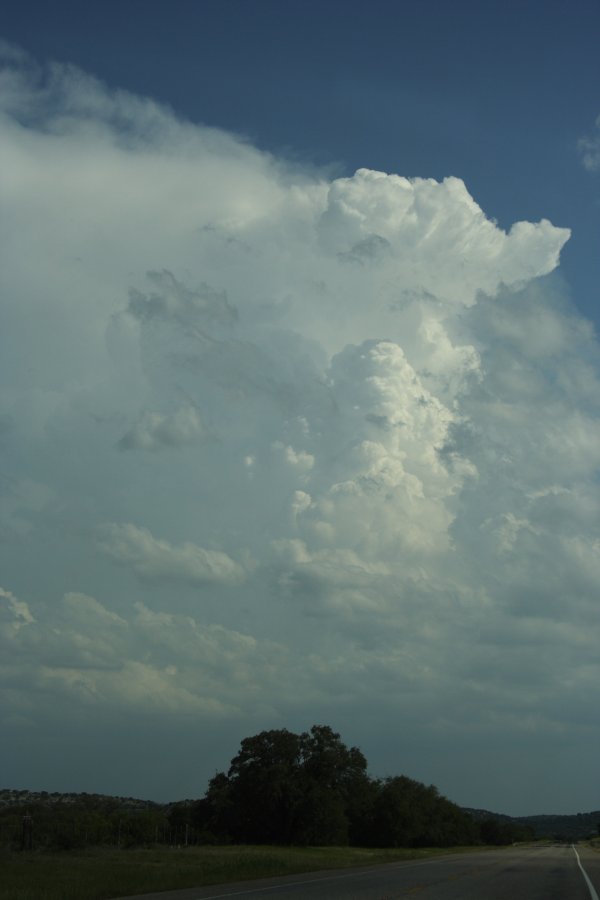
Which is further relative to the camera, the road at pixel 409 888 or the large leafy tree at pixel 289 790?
the large leafy tree at pixel 289 790

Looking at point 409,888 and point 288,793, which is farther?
point 288,793

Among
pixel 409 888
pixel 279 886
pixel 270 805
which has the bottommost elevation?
pixel 409 888

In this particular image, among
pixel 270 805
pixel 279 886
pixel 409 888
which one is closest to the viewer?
pixel 409 888

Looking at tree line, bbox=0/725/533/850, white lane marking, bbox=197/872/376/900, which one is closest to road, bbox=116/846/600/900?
white lane marking, bbox=197/872/376/900

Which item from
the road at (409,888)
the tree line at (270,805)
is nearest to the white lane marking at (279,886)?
the road at (409,888)

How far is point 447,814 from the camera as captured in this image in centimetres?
15625

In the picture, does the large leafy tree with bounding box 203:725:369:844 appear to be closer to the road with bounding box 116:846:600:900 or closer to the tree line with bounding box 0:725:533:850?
the tree line with bounding box 0:725:533:850

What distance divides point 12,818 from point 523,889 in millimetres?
84777

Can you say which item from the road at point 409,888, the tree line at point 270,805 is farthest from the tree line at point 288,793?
the road at point 409,888

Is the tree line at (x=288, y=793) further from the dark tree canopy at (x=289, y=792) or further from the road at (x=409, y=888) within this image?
the road at (x=409, y=888)

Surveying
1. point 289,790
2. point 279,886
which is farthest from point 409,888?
point 289,790

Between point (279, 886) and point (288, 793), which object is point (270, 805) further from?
point (279, 886)

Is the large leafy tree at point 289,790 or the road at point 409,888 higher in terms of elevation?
the large leafy tree at point 289,790

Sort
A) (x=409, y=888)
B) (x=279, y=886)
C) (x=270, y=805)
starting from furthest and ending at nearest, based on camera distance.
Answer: (x=270, y=805), (x=279, y=886), (x=409, y=888)
